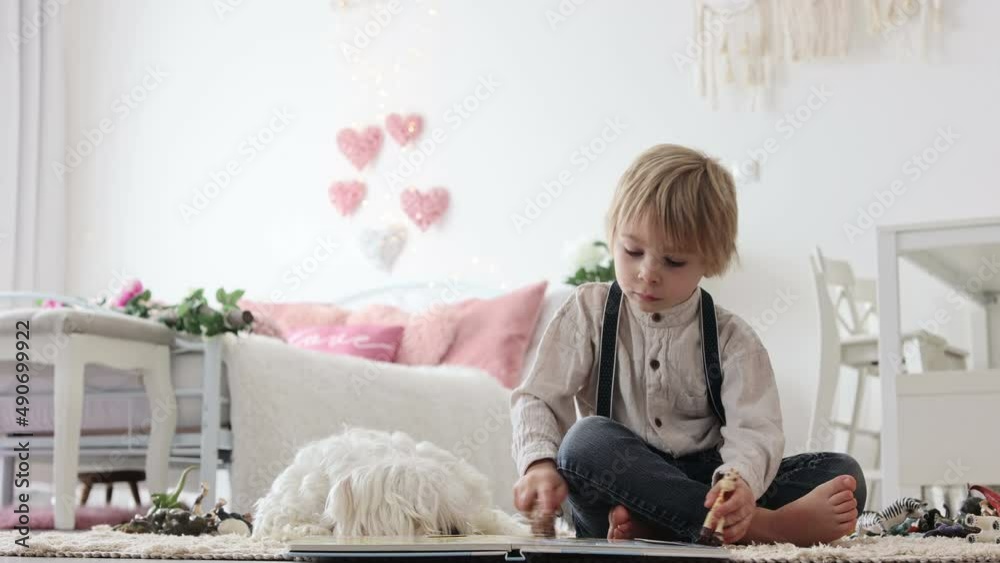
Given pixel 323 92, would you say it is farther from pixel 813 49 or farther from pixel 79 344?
pixel 79 344

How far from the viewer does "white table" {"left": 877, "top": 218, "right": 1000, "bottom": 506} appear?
2.16 metres

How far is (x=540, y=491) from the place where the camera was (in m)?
1.33

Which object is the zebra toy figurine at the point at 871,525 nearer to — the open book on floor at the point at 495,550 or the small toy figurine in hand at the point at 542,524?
the small toy figurine in hand at the point at 542,524

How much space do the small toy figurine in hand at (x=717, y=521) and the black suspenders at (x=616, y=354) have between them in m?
0.23

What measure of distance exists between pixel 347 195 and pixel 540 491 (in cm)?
303

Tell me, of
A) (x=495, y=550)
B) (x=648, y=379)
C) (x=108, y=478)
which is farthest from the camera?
(x=108, y=478)

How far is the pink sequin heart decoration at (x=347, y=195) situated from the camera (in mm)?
4227

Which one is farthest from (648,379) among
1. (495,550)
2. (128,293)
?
(128,293)

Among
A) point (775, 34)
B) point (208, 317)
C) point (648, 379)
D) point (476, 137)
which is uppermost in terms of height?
point (775, 34)

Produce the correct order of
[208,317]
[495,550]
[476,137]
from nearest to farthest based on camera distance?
[495,550], [208,317], [476,137]

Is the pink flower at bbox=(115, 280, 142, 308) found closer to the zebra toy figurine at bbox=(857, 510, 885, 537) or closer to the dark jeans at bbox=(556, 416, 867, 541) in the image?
the dark jeans at bbox=(556, 416, 867, 541)

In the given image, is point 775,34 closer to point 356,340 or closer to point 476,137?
point 476,137

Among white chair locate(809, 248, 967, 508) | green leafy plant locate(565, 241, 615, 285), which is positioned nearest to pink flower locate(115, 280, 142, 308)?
green leafy plant locate(565, 241, 615, 285)

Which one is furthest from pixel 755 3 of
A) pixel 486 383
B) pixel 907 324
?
pixel 486 383
